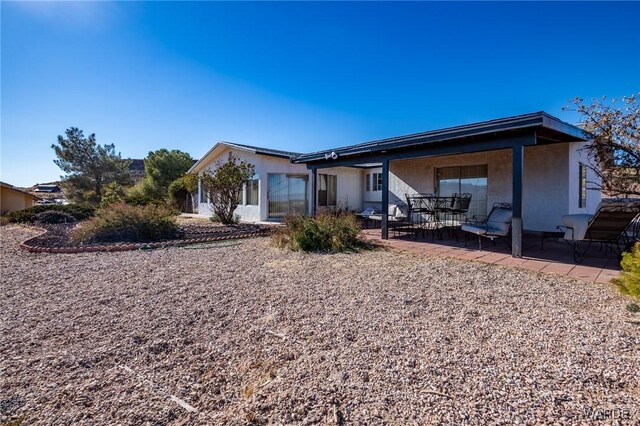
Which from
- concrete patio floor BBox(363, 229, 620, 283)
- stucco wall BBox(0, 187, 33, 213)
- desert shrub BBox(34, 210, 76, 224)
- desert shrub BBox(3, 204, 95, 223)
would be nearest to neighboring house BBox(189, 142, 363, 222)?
concrete patio floor BBox(363, 229, 620, 283)

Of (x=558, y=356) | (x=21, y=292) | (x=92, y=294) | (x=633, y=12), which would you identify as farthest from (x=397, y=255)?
(x=633, y=12)

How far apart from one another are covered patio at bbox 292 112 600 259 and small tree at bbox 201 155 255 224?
2.93 meters

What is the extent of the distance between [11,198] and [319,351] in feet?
86.9

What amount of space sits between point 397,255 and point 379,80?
8.45 m

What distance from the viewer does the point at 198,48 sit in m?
9.36

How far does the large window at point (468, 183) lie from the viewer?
1016 centimetres

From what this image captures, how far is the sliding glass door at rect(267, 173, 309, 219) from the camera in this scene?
1452cm

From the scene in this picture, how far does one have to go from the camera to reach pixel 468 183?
1052 cm

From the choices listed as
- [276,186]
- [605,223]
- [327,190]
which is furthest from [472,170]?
[276,186]

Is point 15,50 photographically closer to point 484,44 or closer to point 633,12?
point 484,44

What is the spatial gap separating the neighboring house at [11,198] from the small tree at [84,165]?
411 cm

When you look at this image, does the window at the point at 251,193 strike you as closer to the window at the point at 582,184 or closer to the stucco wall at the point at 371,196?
the stucco wall at the point at 371,196

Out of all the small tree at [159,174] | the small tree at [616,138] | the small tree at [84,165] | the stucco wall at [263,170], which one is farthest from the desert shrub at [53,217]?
the small tree at [616,138]

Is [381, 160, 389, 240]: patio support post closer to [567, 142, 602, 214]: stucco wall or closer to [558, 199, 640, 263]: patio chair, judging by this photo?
[558, 199, 640, 263]: patio chair
